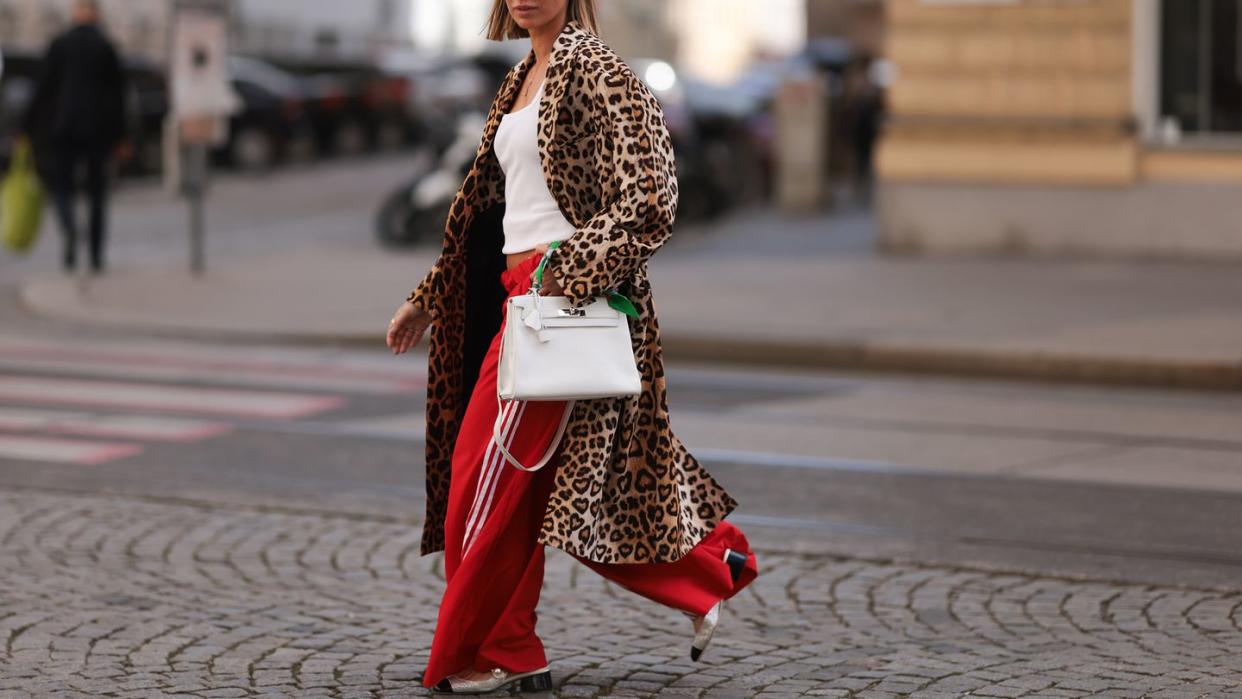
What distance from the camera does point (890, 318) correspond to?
42.3ft

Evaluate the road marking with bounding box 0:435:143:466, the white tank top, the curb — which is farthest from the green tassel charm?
the curb

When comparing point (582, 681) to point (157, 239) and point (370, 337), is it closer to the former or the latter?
point (370, 337)

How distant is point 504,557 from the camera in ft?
15.6

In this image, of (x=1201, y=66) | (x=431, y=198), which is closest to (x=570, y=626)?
(x=1201, y=66)

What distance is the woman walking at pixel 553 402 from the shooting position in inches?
180

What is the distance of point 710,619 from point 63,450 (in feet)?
14.5

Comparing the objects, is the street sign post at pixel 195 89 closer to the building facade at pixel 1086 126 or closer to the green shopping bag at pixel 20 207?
the green shopping bag at pixel 20 207

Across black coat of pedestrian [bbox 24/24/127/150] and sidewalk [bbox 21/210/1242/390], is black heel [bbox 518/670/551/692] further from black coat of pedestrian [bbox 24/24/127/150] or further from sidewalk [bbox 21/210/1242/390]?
black coat of pedestrian [bbox 24/24/127/150]

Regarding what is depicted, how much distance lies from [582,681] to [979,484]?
3243mm

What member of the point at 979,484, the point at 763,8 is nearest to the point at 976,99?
the point at 979,484

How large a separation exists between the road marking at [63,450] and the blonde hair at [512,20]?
3908 mm

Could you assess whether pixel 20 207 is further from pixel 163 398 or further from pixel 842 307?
pixel 842 307

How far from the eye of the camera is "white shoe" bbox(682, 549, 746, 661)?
484cm

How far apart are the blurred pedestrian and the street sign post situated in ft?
2.08
